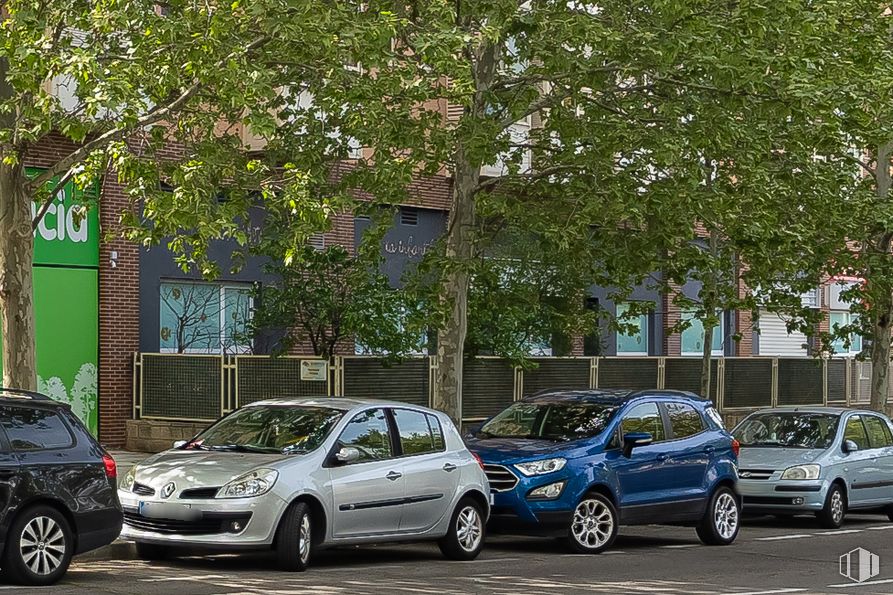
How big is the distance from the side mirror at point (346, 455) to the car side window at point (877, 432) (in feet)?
33.3

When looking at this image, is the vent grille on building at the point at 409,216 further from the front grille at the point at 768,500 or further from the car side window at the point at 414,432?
the car side window at the point at 414,432

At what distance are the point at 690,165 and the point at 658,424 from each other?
10.3ft

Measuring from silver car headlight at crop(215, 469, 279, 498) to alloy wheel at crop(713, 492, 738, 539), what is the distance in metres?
6.44

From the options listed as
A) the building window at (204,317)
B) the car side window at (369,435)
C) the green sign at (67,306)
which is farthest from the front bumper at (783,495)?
the green sign at (67,306)

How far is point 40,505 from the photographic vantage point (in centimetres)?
1188

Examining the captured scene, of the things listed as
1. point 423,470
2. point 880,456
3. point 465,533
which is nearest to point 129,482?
point 423,470

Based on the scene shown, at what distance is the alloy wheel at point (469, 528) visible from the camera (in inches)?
583

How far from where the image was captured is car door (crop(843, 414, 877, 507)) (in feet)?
66.7

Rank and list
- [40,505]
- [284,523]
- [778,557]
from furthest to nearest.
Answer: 1. [778,557]
2. [284,523]
3. [40,505]

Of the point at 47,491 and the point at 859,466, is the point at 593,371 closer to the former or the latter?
the point at 859,466

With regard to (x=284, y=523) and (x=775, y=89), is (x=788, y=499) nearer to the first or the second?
(x=775, y=89)

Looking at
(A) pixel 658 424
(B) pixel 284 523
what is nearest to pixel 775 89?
(A) pixel 658 424

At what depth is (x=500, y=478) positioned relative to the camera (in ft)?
52.0

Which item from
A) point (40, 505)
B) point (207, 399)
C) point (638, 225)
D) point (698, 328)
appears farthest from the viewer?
point (698, 328)
